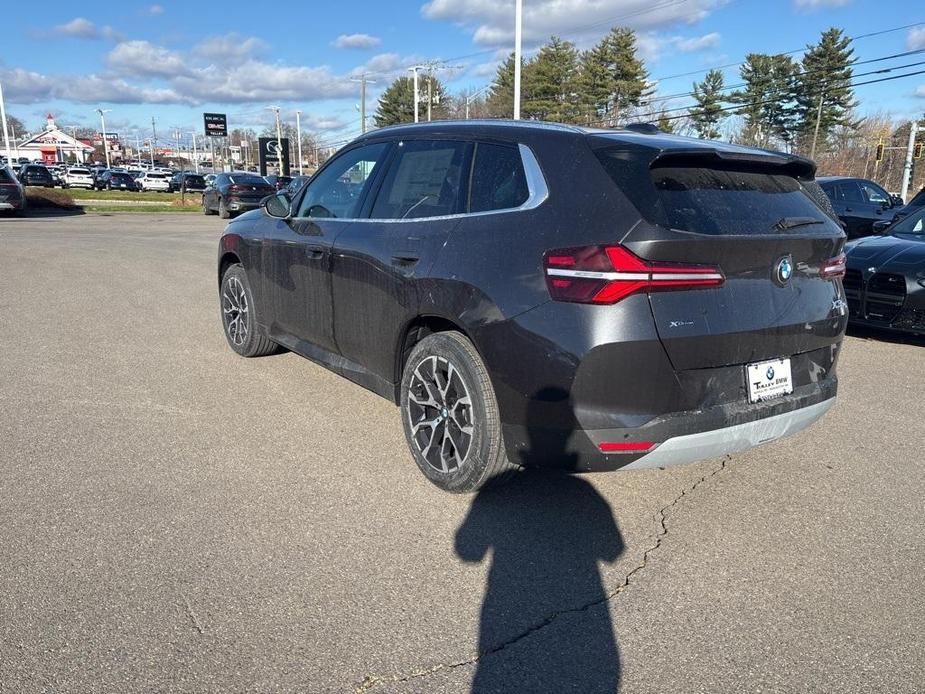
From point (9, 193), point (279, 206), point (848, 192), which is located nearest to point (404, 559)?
point (279, 206)

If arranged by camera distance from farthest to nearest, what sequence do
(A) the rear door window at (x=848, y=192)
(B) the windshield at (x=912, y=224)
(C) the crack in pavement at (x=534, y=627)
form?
(A) the rear door window at (x=848, y=192) → (B) the windshield at (x=912, y=224) → (C) the crack in pavement at (x=534, y=627)

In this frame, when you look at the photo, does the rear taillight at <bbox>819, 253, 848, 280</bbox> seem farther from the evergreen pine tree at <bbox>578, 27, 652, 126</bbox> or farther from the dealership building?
the dealership building

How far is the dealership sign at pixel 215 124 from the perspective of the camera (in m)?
51.5

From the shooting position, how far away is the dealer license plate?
124 inches

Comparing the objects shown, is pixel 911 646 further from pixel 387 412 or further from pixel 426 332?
pixel 387 412

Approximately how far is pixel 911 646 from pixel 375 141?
3730 mm

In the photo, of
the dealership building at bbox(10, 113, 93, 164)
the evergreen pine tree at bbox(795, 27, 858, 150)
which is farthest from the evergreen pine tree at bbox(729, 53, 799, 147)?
the dealership building at bbox(10, 113, 93, 164)

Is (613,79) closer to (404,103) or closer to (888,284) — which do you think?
(404,103)

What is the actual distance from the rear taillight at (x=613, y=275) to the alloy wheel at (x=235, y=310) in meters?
3.59

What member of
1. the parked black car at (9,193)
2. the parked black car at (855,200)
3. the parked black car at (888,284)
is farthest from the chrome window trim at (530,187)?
the parked black car at (9,193)

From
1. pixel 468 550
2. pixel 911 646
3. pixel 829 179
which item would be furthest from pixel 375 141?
pixel 829 179

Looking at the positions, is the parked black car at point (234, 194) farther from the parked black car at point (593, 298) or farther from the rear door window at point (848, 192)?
the parked black car at point (593, 298)

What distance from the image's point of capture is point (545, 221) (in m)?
3.09

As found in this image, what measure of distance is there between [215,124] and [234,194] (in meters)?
30.0
